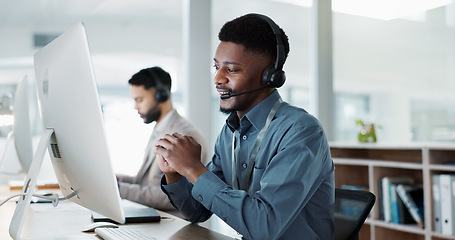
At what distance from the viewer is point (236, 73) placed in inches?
57.2

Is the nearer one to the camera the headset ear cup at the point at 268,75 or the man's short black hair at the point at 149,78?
the headset ear cup at the point at 268,75

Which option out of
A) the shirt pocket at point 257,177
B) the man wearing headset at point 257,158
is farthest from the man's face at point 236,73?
the shirt pocket at point 257,177

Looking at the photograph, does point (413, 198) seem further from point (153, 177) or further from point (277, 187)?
point (277, 187)

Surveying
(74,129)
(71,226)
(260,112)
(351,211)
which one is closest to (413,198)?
(351,211)

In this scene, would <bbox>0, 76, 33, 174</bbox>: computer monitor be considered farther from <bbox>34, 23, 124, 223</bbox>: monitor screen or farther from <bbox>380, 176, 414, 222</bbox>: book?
<bbox>380, 176, 414, 222</bbox>: book

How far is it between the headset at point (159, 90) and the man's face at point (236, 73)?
4.31 feet

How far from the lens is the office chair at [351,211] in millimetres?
1455

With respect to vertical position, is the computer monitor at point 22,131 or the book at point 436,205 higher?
the computer monitor at point 22,131

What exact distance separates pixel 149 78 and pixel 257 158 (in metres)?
1.51

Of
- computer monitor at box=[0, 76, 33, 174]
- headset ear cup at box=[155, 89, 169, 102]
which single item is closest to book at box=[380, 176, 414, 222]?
headset ear cup at box=[155, 89, 169, 102]

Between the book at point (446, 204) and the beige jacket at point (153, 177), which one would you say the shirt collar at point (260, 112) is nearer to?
the beige jacket at point (153, 177)

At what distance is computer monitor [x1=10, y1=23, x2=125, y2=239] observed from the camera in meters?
0.99

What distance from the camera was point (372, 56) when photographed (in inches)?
161

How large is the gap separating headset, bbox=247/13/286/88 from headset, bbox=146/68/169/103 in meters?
1.38
